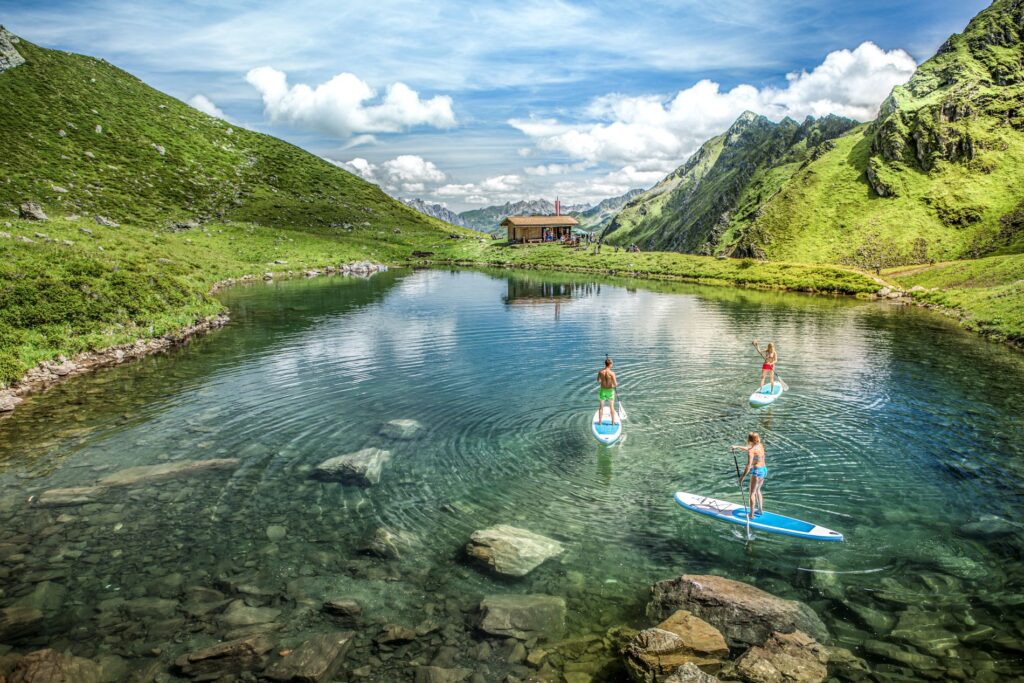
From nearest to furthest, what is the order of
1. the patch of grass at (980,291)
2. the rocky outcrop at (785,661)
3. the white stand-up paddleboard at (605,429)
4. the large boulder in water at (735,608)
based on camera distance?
1. the rocky outcrop at (785,661)
2. the large boulder in water at (735,608)
3. the white stand-up paddleboard at (605,429)
4. the patch of grass at (980,291)

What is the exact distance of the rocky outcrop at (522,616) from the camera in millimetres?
13352

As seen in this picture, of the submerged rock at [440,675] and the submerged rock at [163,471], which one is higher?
the submerged rock at [163,471]

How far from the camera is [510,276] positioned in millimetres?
122250

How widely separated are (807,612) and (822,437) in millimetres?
14340

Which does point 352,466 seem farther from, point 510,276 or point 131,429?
point 510,276

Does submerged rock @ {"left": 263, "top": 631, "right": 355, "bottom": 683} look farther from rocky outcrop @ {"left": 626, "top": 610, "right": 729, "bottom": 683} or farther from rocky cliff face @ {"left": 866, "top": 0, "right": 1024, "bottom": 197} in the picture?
rocky cliff face @ {"left": 866, "top": 0, "right": 1024, "bottom": 197}

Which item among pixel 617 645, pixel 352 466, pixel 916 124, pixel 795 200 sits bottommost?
pixel 617 645

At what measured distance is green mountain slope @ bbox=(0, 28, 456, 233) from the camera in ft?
409

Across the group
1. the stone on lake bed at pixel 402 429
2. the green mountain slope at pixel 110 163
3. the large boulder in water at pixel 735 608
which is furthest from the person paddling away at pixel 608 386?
the green mountain slope at pixel 110 163

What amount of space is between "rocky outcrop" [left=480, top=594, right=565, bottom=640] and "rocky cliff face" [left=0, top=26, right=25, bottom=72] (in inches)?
9332

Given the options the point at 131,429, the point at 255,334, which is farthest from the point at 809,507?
the point at 255,334

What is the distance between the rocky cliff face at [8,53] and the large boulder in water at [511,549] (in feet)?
770

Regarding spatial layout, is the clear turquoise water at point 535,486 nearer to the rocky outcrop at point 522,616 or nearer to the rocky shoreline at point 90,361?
the rocky outcrop at point 522,616

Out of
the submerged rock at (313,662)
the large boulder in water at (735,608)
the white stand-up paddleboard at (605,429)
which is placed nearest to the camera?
the submerged rock at (313,662)
